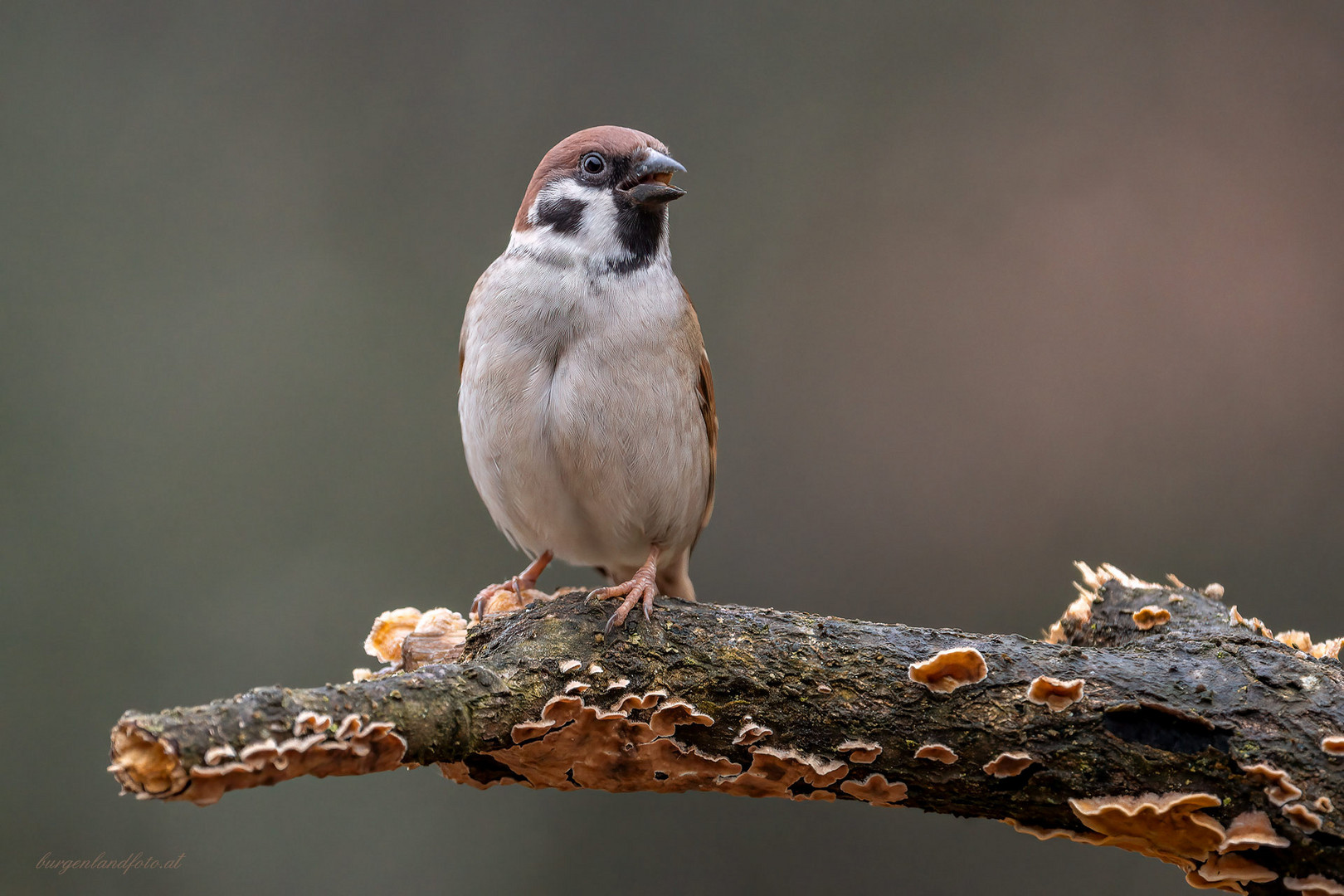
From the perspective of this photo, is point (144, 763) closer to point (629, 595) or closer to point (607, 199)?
point (629, 595)

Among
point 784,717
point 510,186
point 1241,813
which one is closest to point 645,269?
point 784,717

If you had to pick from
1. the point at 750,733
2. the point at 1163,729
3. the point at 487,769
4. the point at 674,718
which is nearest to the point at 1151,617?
the point at 1163,729

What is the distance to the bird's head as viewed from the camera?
122 inches

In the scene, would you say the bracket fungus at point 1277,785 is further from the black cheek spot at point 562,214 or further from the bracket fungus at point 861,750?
the black cheek spot at point 562,214

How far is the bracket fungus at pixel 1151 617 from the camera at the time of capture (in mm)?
2783

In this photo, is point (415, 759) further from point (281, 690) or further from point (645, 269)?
point (645, 269)

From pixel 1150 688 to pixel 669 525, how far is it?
4.82 feet

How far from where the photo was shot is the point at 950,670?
2.30 metres

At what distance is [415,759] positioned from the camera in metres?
1.99

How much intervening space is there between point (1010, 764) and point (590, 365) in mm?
1513

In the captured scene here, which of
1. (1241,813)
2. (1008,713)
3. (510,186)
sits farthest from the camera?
(510,186)

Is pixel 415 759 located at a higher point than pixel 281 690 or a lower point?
lower

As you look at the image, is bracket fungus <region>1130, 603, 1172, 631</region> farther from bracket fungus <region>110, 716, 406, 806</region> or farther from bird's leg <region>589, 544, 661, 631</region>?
bracket fungus <region>110, 716, 406, 806</region>

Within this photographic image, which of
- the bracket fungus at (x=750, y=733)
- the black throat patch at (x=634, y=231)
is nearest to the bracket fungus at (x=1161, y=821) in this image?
the bracket fungus at (x=750, y=733)
